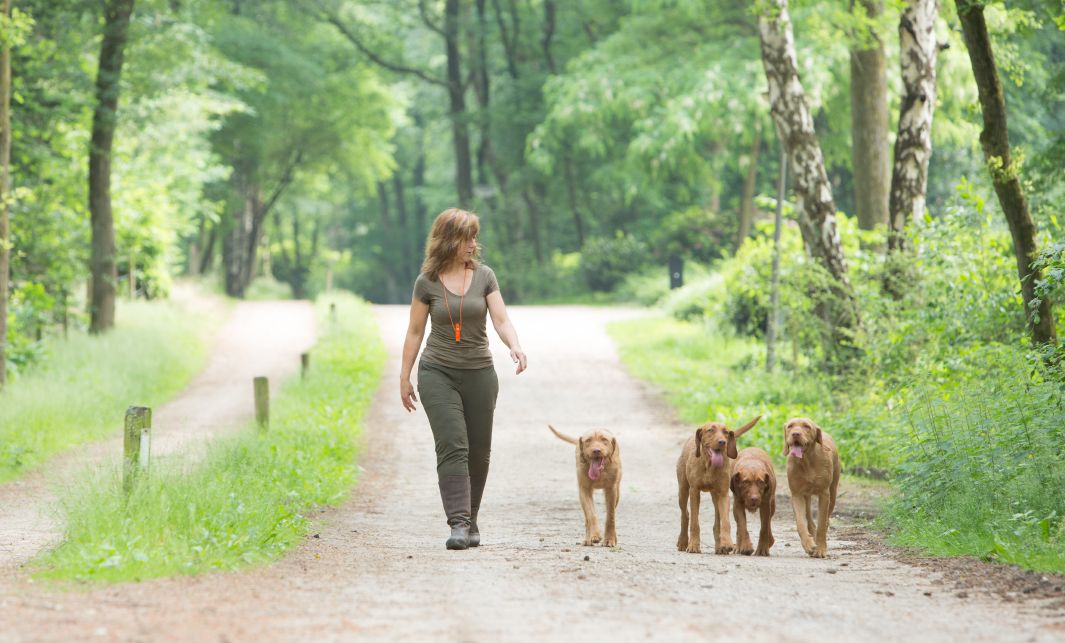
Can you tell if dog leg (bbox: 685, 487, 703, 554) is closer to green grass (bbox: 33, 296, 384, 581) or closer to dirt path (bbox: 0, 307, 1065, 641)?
dirt path (bbox: 0, 307, 1065, 641)

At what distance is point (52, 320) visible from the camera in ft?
83.4

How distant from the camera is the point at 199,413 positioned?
19.6 meters

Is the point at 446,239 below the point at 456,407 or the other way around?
the other way around

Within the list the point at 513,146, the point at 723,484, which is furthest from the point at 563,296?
the point at 723,484

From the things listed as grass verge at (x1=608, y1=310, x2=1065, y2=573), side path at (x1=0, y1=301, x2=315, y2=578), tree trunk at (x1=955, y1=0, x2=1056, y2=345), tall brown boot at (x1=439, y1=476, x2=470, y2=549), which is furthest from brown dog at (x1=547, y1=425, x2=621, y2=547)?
tree trunk at (x1=955, y1=0, x2=1056, y2=345)

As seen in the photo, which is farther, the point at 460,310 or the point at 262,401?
the point at 262,401

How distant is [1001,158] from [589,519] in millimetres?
4420

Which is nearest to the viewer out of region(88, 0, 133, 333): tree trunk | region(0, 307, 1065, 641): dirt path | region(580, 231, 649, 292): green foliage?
region(0, 307, 1065, 641): dirt path

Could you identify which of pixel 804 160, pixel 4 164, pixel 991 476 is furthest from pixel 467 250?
pixel 4 164

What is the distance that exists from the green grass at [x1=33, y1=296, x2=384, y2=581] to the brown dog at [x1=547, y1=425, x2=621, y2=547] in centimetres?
193

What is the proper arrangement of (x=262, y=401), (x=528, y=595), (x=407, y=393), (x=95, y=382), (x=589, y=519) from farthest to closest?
(x=95, y=382) < (x=262, y=401) < (x=589, y=519) < (x=407, y=393) < (x=528, y=595)

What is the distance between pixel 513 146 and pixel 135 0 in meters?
24.3

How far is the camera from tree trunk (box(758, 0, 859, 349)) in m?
16.5

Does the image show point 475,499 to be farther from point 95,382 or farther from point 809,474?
point 95,382
